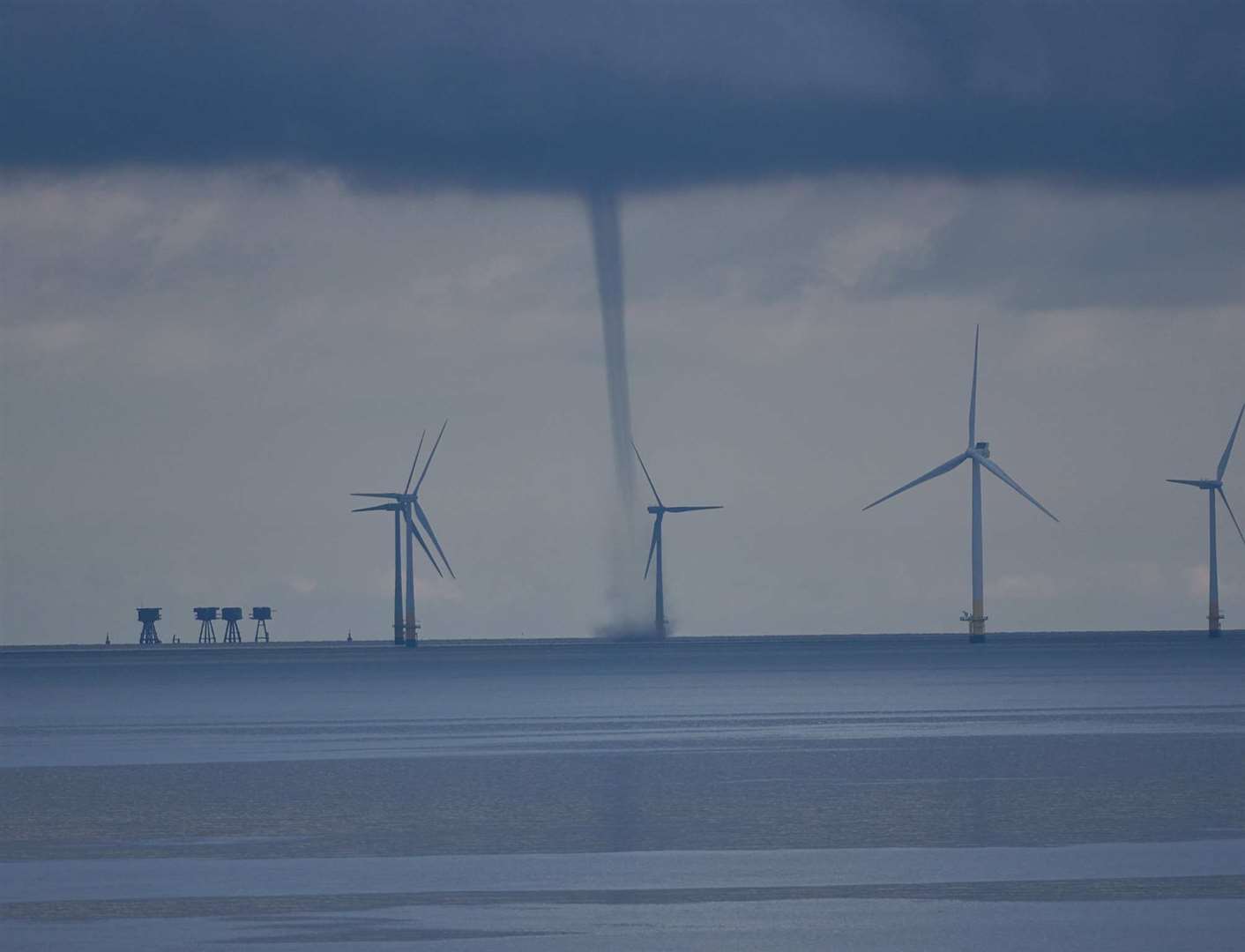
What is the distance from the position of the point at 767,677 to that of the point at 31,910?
148 meters

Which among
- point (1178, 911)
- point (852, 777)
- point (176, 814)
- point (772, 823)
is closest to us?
point (1178, 911)

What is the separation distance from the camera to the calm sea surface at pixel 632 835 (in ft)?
96.2

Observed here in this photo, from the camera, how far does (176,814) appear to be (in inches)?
1859

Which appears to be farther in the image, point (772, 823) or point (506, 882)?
point (772, 823)

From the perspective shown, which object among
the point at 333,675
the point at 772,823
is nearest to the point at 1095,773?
the point at 772,823

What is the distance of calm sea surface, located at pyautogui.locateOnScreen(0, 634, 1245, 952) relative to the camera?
2931 centimetres

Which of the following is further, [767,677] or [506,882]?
[767,677]

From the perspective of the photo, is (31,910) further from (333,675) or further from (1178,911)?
(333,675)

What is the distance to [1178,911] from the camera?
3011cm

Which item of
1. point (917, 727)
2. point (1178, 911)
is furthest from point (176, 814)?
point (917, 727)

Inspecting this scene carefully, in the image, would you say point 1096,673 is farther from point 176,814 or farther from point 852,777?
point 176,814

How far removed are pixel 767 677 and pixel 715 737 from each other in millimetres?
99949

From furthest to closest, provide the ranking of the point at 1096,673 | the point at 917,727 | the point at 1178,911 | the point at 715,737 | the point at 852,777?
the point at 1096,673 → the point at 917,727 → the point at 715,737 → the point at 852,777 → the point at 1178,911

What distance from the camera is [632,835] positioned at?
41.6 meters
